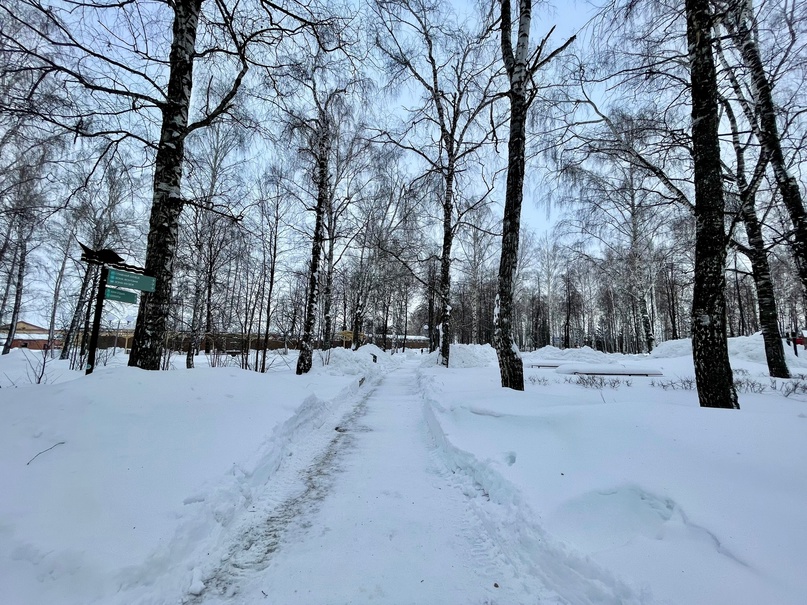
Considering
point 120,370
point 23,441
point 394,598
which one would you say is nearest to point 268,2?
point 120,370

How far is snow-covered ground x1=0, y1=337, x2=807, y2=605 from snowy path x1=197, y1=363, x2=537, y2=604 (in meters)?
0.02

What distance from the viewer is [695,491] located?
230cm

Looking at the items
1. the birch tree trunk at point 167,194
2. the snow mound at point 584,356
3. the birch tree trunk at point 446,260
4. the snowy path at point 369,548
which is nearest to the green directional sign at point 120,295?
the birch tree trunk at point 167,194

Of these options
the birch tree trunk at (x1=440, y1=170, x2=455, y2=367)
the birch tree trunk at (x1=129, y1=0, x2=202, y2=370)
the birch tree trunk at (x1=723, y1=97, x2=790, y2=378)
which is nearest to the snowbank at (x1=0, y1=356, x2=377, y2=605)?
the birch tree trunk at (x1=129, y1=0, x2=202, y2=370)

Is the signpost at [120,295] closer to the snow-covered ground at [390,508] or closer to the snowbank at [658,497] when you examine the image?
the snow-covered ground at [390,508]

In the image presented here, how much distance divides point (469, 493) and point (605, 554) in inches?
61.5

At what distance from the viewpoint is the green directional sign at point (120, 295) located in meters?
4.61

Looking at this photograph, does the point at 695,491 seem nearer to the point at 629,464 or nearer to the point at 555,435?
the point at 629,464

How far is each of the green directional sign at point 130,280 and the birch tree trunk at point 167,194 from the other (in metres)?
0.25

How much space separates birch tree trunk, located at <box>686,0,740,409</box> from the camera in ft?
14.8

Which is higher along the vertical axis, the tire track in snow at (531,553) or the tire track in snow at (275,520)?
the tire track in snow at (531,553)

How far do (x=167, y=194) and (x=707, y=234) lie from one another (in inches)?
316

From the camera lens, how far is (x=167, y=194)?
5.30m

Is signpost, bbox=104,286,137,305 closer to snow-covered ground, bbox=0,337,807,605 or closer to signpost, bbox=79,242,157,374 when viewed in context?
signpost, bbox=79,242,157,374
